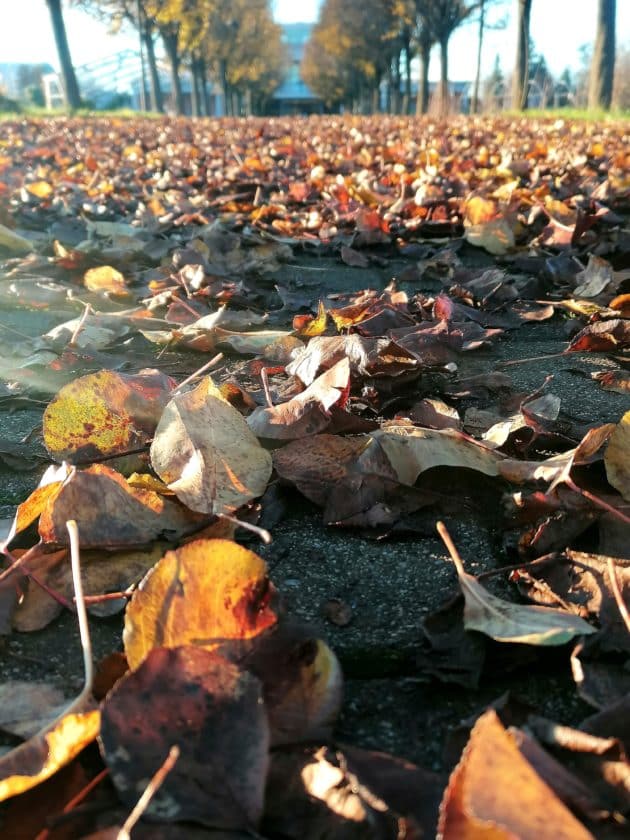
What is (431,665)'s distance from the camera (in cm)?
72

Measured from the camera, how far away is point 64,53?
22.5m

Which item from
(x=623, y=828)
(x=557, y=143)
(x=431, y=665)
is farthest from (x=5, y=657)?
(x=557, y=143)

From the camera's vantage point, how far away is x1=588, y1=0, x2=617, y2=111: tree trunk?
575 inches

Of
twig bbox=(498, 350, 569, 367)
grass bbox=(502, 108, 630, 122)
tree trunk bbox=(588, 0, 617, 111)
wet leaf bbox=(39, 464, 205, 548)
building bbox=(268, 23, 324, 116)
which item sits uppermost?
building bbox=(268, 23, 324, 116)

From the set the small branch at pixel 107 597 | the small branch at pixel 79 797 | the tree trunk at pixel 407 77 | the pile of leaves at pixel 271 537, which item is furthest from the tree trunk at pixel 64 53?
the small branch at pixel 79 797

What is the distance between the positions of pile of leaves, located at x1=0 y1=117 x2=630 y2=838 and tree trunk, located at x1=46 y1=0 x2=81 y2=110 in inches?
921

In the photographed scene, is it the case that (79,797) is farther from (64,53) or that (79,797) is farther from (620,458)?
(64,53)

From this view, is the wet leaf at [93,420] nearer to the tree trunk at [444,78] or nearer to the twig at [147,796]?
the twig at [147,796]

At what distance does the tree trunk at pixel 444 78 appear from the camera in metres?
22.4

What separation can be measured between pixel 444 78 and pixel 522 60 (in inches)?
234

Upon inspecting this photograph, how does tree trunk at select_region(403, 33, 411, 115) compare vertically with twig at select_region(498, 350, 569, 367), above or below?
above

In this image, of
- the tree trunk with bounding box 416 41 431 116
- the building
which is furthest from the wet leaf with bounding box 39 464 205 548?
the building

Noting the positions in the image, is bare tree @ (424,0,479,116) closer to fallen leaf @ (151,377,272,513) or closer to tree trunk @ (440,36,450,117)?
tree trunk @ (440,36,450,117)

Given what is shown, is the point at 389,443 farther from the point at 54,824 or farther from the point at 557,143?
the point at 557,143
